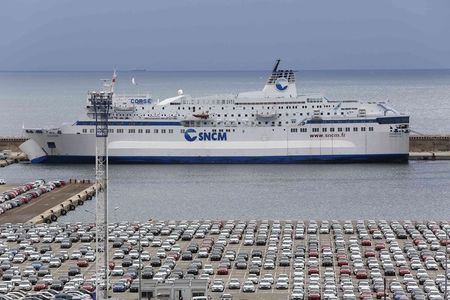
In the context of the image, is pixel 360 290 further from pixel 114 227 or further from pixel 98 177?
pixel 114 227

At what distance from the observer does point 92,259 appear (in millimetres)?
37188

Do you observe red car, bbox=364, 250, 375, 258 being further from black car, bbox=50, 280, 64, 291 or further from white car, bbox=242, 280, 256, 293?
black car, bbox=50, 280, 64, 291

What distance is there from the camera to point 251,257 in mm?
37625

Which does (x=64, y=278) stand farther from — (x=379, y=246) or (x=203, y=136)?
(x=203, y=136)

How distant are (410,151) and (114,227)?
37646mm

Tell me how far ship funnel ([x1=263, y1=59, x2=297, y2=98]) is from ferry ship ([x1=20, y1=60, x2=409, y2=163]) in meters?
0.16

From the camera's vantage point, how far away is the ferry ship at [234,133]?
70875 millimetres

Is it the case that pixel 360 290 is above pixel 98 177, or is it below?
below

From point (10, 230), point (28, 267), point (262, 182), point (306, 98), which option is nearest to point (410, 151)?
point (306, 98)

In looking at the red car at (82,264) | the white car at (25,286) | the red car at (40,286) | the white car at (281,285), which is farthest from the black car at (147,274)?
the white car at (281,285)

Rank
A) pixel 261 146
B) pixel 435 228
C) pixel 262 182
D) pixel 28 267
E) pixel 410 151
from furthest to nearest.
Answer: pixel 410 151
pixel 261 146
pixel 262 182
pixel 435 228
pixel 28 267

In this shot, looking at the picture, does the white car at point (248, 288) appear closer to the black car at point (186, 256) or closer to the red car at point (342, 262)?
the red car at point (342, 262)

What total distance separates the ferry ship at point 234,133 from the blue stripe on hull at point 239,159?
63 millimetres

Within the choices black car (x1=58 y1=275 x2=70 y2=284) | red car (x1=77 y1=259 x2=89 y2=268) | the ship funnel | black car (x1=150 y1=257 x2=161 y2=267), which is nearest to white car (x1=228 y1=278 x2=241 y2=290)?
black car (x1=150 y1=257 x2=161 y2=267)
